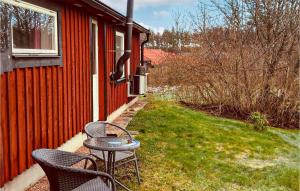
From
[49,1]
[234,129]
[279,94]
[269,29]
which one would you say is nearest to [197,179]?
[49,1]

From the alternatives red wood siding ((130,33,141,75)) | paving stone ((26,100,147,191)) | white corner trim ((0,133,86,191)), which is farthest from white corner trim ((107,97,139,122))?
white corner trim ((0,133,86,191))

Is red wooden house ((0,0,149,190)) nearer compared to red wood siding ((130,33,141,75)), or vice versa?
red wooden house ((0,0,149,190))

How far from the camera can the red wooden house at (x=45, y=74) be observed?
3.44 meters

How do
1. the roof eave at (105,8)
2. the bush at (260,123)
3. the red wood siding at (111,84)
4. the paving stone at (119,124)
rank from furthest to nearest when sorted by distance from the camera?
1. the bush at (260,123)
2. the red wood siding at (111,84)
3. the roof eave at (105,8)
4. the paving stone at (119,124)

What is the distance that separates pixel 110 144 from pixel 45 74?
126 cm

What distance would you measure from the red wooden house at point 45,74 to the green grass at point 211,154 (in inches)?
49.2

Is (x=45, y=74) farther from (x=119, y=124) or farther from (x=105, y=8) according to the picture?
(x=119, y=124)

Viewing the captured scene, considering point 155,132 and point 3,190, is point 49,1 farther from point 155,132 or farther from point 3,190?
point 155,132

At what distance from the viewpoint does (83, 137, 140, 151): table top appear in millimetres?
3657

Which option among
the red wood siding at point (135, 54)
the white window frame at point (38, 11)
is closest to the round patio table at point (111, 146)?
the white window frame at point (38, 11)

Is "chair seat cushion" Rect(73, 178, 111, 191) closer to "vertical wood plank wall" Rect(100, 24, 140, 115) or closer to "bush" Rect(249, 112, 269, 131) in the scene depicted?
"vertical wood plank wall" Rect(100, 24, 140, 115)

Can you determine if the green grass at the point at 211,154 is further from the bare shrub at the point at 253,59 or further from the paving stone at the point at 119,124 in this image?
the bare shrub at the point at 253,59

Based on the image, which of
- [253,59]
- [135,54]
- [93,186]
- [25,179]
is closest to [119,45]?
[135,54]

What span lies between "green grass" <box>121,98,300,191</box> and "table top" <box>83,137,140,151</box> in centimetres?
80
